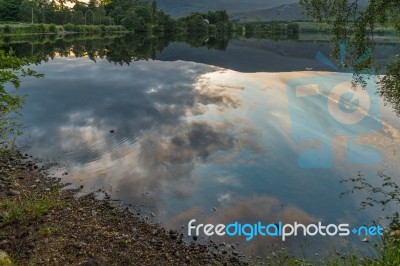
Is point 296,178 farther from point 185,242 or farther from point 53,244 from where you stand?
point 53,244

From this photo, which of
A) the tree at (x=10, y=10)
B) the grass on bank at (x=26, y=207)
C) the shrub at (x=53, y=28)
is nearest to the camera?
the grass on bank at (x=26, y=207)

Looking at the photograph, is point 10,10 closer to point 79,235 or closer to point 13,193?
point 13,193

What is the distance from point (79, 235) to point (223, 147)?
44.9 feet

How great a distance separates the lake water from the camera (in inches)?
659

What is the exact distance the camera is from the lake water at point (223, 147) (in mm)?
16734

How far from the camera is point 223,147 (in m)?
25.0

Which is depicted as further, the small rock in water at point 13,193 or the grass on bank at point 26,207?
the small rock in water at point 13,193

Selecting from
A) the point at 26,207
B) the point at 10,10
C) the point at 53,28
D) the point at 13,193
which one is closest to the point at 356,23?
the point at 26,207

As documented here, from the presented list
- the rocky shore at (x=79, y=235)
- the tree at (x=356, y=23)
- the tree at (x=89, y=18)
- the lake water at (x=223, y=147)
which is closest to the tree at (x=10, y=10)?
the tree at (x=89, y=18)

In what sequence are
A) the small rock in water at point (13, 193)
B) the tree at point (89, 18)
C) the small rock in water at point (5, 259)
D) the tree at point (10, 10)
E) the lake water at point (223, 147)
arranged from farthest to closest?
1. the tree at point (89, 18)
2. the tree at point (10, 10)
3. the lake water at point (223, 147)
4. the small rock in water at point (13, 193)
5. the small rock in water at point (5, 259)

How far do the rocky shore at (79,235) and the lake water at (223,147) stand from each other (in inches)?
53.9

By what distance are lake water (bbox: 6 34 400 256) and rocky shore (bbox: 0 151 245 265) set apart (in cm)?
137

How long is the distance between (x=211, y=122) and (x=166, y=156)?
871cm

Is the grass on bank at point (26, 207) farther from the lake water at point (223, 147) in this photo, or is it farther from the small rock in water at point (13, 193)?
the lake water at point (223, 147)
